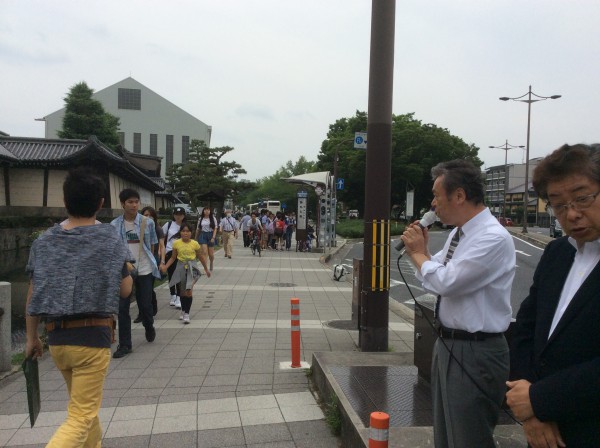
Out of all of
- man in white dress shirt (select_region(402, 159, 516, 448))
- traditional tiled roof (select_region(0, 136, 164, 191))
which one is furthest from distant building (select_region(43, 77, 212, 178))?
man in white dress shirt (select_region(402, 159, 516, 448))

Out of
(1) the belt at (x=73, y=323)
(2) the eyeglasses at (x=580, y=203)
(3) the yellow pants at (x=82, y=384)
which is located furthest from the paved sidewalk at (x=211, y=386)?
(2) the eyeglasses at (x=580, y=203)

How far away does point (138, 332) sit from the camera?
701cm

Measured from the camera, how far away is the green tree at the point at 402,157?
1734 inches

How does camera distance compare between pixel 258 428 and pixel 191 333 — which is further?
pixel 191 333

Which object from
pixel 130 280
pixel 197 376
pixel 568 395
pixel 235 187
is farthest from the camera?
pixel 235 187

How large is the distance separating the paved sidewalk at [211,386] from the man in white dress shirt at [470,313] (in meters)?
1.69

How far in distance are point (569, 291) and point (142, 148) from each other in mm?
68262

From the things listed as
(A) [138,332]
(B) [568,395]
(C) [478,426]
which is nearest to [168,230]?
(A) [138,332]

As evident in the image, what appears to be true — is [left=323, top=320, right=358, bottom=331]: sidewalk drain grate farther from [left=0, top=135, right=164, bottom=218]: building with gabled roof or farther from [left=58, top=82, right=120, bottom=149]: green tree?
[left=58, top=82, right=120, bottom=149]: green tree

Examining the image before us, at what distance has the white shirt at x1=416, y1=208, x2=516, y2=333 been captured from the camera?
7.17 feet

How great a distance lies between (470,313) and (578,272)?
0.58m

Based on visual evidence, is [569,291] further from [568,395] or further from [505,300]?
[505,300]

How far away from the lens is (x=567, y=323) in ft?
5.43

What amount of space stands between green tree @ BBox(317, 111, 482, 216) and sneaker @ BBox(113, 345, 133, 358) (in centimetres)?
3799
